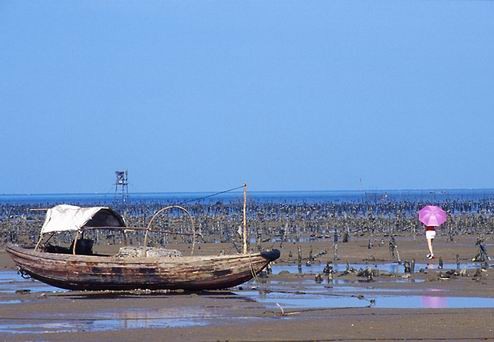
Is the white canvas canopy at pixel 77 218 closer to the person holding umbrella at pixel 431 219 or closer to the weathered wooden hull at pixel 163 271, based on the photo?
the weathered wooden hull at pixel 163 271

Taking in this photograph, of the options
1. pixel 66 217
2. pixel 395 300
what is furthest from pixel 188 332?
pixel 66 217

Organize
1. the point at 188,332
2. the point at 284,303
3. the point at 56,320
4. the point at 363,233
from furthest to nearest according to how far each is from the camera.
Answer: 1. the point at 363,233
2. the point at 284,303
3. the point at 56,320
4. the point at 188,332

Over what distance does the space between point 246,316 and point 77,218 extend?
573cm

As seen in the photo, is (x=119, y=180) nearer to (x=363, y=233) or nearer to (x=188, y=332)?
(x=363, y=233)

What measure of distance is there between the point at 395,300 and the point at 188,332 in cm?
520

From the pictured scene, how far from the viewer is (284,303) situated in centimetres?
1991

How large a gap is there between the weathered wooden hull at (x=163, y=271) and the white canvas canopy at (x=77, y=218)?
797 millimetres

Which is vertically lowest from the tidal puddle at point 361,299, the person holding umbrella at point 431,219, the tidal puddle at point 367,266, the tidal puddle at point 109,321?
the tidal puddle at point 109,321

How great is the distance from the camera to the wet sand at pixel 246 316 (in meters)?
16.1

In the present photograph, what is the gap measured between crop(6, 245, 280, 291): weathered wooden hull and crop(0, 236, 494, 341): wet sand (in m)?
0.23

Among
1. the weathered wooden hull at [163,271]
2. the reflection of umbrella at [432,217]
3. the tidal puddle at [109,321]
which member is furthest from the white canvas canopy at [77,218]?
the reflection of umbrella at [432,217]

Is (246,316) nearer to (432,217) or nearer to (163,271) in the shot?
(163,271)

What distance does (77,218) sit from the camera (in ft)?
74.3

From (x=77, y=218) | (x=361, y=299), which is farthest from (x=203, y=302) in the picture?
(x=77, y=218)
